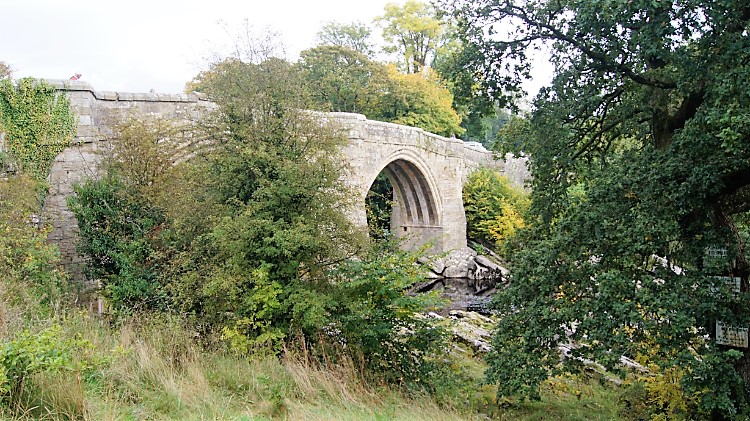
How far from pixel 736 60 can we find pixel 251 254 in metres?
5.22

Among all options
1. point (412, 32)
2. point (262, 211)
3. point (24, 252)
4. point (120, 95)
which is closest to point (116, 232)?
point (24, 252)

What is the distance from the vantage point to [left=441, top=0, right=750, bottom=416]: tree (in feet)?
15.3

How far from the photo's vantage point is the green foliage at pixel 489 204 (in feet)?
72.5

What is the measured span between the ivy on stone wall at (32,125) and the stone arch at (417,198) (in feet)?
38.3

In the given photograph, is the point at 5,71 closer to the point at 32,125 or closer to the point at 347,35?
the point at 32,125

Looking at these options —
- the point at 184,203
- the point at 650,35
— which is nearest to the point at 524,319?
the point at 650,35

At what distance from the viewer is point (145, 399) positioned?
3914 millimetres

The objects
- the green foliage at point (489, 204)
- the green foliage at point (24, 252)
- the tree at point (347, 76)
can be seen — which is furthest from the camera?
the tree at point (347, 76)

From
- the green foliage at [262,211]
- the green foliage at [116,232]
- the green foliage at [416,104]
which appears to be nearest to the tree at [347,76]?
the green foliage at [416,104]

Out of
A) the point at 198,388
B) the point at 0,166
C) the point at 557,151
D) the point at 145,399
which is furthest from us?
the point at 0,166

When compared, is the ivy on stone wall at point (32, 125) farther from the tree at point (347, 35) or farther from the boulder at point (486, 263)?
the tree at point (347, 35)

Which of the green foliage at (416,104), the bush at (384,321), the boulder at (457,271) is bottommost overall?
the boulder at (457,271)

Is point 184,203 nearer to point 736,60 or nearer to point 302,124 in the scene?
point 302,124

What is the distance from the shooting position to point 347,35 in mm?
28594
